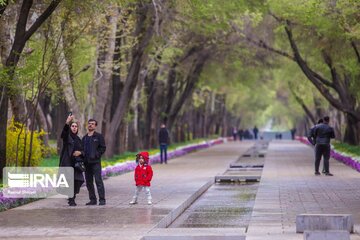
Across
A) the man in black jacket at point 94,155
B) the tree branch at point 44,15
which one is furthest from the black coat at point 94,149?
the tree branch at point 44,15

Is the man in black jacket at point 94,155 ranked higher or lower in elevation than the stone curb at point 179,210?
higher

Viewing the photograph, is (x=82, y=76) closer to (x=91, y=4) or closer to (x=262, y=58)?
(x=262, y=58)

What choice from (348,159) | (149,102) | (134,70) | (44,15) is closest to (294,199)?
(44,15)

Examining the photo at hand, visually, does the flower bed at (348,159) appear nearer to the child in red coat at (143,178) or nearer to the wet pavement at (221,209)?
the wet pavement at (221,209)

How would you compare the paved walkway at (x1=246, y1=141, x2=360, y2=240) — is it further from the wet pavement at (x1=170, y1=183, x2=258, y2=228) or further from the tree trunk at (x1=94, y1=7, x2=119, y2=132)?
the tree trunk at (x1=94, y1=7, x2=119, y2=132)

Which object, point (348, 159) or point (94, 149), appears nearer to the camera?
point (94, 149)

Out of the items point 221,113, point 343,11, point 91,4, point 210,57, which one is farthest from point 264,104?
point 91,4

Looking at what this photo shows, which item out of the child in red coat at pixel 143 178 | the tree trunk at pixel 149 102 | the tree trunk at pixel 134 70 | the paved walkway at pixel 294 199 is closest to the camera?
the paved walkway at pixel 294 199

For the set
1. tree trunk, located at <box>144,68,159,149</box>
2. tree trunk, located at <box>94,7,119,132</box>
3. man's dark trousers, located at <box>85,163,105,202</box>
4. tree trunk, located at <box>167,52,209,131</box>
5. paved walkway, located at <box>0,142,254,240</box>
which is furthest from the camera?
tree trunk, located at <box>167,52,209,131</box>

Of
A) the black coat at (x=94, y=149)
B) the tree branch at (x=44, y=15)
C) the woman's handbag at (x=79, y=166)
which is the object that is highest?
the tree branch at (x=44, y=15)

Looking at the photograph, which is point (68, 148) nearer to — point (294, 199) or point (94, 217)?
point (94, 217)

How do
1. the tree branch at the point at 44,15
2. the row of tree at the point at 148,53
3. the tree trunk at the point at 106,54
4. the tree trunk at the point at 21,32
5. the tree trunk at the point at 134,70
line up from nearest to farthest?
1. the tree branch at the point at 44,15
2. the tree trunk at the point at 21,32
3. the row of tree at the point at 148,53
4. the tree trunk at the point at 106,54
5. the tree trunk at the point at 134,70

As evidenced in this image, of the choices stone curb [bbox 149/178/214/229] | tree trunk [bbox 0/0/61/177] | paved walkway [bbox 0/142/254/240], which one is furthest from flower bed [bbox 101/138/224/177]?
tree trunk [bbox 0/0/61/177]

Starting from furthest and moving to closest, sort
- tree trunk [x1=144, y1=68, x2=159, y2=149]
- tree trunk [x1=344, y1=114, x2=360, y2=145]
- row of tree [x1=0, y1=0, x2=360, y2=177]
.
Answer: tree trunk [x1=144, y1=68, x2=159, y2=149], tree trunk [x1=344, y1=114, x2=360, y2=145], row of tree [x1=0, y1=0, x2=360, y2=177]
